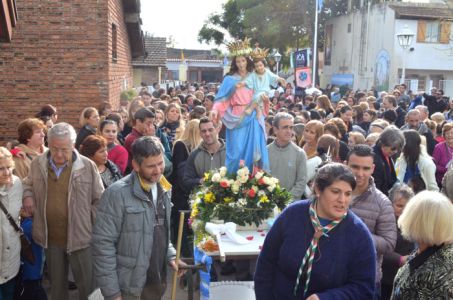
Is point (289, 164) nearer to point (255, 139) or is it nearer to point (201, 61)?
point (255, 139)

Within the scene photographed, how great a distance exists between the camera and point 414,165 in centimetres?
617

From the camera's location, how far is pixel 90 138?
17.9 feet

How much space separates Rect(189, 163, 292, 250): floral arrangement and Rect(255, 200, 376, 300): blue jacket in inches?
82.6

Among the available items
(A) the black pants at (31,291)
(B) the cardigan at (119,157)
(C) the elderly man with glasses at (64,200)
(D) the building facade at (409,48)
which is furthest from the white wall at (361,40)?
(A) the black pants at (31,291)

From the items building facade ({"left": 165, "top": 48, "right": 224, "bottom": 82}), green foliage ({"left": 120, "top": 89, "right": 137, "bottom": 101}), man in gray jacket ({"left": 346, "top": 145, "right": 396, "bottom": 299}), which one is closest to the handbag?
man in gray jacket ({"left": 346, "top": 145, "right": 396, "bottom": 299})

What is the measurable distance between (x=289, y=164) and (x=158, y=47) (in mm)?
25993

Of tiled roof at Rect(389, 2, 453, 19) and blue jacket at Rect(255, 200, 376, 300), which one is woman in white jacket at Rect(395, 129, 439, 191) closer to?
blue jacket at Rect(255, 200, 376, 300)

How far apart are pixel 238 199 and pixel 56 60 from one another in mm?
6837

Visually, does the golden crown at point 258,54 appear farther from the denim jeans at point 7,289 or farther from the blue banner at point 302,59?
the blue banner at point 302,59

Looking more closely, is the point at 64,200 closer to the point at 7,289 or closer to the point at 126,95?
the point at 7,289

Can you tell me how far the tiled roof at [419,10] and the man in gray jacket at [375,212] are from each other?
3153 centimetres

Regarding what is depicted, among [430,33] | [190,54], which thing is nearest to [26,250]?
[430,33]

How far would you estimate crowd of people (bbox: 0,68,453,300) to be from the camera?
3.04 meters

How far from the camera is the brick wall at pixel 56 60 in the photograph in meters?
10.4
